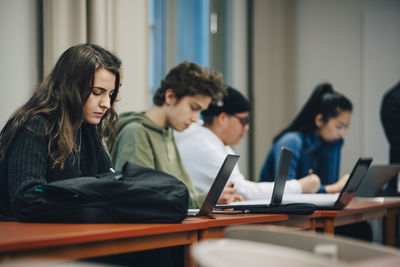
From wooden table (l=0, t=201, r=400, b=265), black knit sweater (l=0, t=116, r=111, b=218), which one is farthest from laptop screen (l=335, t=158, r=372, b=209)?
black knit sweater (l=0, t=116, r=111, b=218)

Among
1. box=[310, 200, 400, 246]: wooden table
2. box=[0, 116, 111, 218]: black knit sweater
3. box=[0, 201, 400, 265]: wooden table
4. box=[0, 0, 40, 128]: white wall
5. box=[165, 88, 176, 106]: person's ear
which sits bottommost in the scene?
box=[310, 200, 400, 246]: wooden table

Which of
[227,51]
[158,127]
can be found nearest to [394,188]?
[158,127]

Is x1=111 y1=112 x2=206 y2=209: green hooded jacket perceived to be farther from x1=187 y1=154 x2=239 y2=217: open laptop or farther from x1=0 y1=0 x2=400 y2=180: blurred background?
x1=0 y1=0 x2=400 y2=180: blurred background

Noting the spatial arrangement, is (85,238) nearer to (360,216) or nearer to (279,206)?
(279,206)

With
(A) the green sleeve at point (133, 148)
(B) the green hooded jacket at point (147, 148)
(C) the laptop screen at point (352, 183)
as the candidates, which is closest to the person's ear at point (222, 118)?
(B) the green hooded jacket at point (147, 148)

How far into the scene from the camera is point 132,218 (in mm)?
1518

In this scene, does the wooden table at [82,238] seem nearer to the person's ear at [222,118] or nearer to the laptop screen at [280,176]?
the laptop screen at [280,176]

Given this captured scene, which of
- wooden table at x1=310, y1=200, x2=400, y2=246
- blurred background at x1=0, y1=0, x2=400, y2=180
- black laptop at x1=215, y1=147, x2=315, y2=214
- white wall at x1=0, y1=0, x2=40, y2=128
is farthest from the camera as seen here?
blurred background at x1=0, y1=0, x2=400, y2=180

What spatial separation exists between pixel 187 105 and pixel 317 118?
3.81 feet

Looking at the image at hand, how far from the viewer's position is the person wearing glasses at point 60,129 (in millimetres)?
1649

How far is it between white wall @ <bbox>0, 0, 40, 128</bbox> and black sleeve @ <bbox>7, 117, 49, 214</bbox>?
1.19 meters

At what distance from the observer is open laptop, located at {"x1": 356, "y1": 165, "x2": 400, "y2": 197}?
2.99 m

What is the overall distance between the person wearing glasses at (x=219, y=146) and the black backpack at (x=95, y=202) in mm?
1315

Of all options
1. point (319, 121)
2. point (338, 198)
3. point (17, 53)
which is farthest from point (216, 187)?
point (319, 121)
